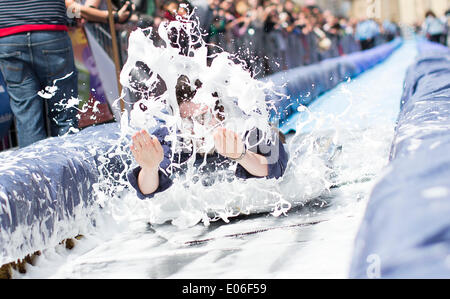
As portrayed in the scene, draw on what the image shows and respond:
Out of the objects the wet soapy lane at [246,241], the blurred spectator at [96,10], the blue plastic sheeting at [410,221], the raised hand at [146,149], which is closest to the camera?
the blue plastic sheeting at [410,221]

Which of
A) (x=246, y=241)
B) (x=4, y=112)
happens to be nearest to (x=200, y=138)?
(x=246, y=241)

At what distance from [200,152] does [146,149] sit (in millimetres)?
224

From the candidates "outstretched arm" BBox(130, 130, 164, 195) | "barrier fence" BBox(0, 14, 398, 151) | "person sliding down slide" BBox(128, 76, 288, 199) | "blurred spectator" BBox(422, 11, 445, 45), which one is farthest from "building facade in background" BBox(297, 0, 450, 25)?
"outstretched arm" BBox(130, 130, 164, 195)

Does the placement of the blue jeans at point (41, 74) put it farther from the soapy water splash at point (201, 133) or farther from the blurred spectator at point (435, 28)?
the blurred spectator at point (435, 28)

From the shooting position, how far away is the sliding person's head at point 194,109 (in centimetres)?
132

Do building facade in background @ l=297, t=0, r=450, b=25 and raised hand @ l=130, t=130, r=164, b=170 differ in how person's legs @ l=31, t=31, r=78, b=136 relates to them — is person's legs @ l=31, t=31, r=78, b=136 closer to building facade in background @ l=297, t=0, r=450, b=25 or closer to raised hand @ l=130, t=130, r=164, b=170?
raised hand @ l=130, t=130, r=164, b=170

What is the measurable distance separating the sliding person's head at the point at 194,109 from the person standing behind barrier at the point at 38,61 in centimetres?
36

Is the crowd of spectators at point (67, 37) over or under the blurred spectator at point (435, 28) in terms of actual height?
over

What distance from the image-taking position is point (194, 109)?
1.33m

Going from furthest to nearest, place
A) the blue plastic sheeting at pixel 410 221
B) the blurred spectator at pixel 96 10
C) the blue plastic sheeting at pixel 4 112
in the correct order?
the blue plastic sheeting at pixel 4 112
the blurred spectator at pixel 96 10
the blue plastic sheeting at pixel 410 221

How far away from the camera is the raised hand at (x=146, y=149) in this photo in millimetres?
1240

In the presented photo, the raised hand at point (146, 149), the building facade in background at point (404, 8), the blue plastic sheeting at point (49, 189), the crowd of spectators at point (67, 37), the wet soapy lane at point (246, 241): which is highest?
the building facade in background at point (404, 8)

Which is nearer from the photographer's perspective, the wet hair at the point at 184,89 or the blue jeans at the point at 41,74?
the wet hair at the point at 184,89

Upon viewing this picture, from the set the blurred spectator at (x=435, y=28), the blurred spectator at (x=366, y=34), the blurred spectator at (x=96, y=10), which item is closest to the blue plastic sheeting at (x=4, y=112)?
the blurred spectator at (x=96, y=10)
